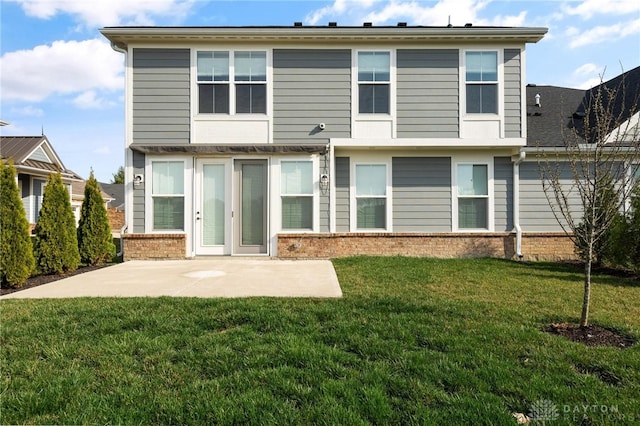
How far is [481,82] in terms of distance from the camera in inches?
347

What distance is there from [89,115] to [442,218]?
1874 centimetres

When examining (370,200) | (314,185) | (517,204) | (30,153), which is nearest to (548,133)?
(517,204)

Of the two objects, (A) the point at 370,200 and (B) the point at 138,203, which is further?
(A) the point at 370,200

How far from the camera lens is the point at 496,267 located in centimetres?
739

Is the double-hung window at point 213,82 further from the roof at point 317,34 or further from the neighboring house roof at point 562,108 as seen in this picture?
the neighboring house roof at point 562,108

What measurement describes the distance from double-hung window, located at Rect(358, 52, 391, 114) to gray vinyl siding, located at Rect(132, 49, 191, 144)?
14.3 feet

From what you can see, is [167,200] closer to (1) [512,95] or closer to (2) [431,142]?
(2) [431,142]

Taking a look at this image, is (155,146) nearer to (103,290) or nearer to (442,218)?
(103,290)

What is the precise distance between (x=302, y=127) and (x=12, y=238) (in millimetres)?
6142

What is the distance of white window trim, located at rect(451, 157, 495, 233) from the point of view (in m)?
9.02

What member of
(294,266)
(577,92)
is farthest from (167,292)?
(577,92)

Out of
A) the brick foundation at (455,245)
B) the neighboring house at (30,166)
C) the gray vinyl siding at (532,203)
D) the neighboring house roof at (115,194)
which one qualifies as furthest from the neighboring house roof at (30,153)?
the gray vinyl siding at (532,203)

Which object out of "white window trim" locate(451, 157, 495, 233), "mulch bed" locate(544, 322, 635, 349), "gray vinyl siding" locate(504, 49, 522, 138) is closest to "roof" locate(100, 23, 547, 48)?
"gray vinyl siding" locate(504, 49, 522, 138)

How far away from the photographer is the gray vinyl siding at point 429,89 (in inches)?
347
